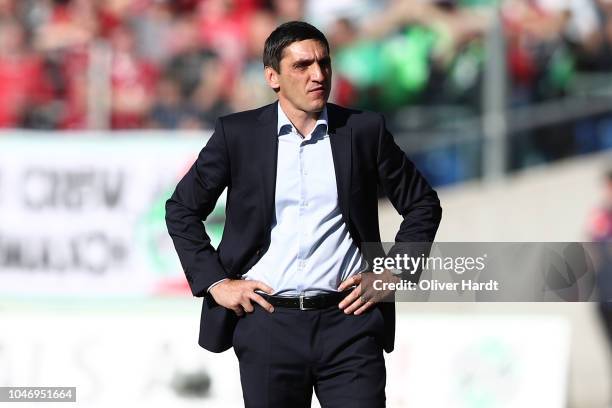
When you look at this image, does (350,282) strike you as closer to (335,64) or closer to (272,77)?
(272,77)

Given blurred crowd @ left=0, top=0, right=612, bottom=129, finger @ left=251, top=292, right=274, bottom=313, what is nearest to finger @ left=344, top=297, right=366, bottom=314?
finger @ left=251, top=292, right=274, bottom=313

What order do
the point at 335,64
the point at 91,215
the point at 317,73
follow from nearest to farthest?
1. the point at 317,73
2. the point at 91,215
3. the point at 335,64

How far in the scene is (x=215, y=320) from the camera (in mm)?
4652

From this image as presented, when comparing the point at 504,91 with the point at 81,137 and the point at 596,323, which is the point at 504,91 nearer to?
the point at 596,323

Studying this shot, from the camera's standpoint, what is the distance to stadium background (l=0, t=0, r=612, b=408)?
378 inches

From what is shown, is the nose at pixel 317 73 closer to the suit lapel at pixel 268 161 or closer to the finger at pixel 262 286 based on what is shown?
the suit lapel at pixel 268 161

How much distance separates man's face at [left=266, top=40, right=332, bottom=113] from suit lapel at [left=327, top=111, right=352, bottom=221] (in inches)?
5.0

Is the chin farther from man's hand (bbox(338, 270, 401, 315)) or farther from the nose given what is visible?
man's hand (bbox(338, 270, 401, 315))

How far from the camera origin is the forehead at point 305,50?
14.6ft

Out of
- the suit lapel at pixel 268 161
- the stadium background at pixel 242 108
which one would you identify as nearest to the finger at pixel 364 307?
the suit lapel at pixel 268 161

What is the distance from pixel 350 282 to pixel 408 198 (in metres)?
0.39

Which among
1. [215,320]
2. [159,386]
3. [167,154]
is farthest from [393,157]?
[167,154]

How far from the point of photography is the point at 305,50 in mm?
4449

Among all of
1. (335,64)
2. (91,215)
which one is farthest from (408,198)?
(335,64)
